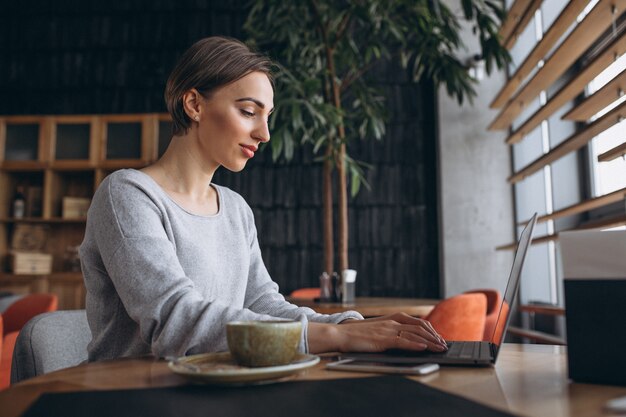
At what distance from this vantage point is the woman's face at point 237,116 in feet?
4.45

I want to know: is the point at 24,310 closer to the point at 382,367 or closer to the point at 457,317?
the point at 457,317

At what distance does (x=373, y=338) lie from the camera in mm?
1016

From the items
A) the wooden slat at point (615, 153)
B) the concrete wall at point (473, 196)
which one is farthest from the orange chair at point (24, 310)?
the concrete wall at point (473, 196)

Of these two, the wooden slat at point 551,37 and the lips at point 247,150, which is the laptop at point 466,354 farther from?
the wooden slat at point 551,37

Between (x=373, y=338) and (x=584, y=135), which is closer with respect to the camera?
(x=373, y=338)

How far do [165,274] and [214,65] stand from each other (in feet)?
1.77

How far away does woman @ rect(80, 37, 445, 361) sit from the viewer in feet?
3.32

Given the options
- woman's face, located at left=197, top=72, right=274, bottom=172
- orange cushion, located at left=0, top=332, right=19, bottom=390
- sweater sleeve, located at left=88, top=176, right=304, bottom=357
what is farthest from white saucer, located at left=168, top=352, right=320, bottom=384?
orange cushion, located at left=0, top=332, right=19, bottom=390

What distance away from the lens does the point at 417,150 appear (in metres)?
5.42

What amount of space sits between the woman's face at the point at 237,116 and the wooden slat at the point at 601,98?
1.35 meters

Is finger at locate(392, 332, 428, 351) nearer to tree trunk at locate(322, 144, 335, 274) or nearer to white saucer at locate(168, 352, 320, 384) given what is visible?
white saucer at locate(168, 352, 320, 384)

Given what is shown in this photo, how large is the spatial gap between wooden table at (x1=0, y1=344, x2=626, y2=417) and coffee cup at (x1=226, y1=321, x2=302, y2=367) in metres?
0.05

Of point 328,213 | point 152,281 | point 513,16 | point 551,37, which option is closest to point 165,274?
point 152,281

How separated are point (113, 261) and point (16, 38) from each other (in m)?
5.81
